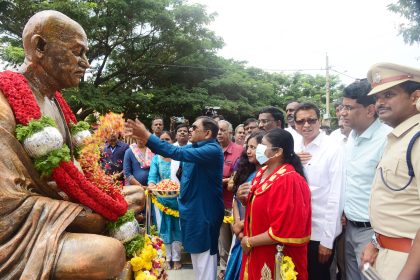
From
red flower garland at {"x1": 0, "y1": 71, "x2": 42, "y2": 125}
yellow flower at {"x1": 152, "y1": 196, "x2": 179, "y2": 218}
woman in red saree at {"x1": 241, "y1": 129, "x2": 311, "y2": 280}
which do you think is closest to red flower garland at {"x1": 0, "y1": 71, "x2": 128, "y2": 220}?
red flower garland at {"x1": 0, "y1": 71, "x2": 42, "y2": 125}

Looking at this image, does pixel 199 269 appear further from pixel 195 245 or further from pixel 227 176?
pixel 227 176

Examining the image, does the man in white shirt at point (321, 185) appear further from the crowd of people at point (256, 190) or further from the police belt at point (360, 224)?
the police belt at point (360, 224)

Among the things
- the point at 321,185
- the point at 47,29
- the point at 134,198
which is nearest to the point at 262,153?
the point at 321,185

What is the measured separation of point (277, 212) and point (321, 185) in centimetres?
93

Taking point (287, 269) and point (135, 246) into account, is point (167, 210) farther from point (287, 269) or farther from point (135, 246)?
point (135, 246)

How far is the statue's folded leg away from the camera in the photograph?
1.82m

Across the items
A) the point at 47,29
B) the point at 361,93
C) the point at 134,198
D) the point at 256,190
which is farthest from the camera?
the point at 361,93

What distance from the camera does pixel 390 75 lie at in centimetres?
256

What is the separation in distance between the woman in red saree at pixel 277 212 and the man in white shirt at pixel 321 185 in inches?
19.2

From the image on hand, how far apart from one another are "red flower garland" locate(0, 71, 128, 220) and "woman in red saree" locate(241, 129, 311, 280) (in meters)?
1.49

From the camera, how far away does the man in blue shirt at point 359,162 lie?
3.54 metres

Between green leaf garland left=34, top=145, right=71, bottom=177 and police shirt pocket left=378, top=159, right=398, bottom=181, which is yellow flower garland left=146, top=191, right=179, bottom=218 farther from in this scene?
green leaf garland left=34, top=145, right=71, bottom=177

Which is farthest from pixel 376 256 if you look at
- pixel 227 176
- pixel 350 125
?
pixel 227 176

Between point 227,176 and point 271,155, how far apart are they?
2545 millimetres
